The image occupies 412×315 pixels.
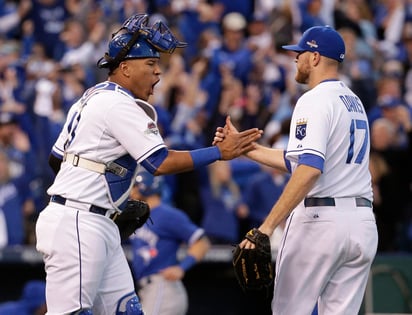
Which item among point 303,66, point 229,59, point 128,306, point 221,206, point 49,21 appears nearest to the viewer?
point 128,306

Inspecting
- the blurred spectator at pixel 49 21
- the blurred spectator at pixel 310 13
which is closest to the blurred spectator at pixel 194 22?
the blurred spectator at pixel 310 13

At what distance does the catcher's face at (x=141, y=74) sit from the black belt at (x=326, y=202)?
1190mm

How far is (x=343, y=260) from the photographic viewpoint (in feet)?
21.0

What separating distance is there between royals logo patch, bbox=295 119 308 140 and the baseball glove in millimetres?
1224

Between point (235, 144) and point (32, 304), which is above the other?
point (235, 144)

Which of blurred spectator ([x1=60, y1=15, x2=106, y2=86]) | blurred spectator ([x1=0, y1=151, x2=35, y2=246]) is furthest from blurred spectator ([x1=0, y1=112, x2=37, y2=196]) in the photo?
blurred spectator ([x1=60, y1=15, x2=106, y2=86])

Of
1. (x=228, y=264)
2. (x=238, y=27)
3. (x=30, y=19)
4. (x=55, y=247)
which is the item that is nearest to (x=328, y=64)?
(x=55, y=247)

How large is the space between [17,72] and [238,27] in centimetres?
295

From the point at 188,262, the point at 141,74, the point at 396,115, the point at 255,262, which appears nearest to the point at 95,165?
the point at 141,74

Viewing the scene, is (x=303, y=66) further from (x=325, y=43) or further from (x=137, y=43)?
(x=137, y=43)

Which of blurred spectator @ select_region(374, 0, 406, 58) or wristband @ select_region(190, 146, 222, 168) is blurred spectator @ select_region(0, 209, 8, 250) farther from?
blurred spectator @ select_region(374, 0, 406, 58)

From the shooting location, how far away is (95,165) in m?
6.20

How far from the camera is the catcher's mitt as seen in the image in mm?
6160

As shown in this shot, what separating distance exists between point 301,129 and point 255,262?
0.84 metres
